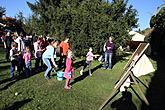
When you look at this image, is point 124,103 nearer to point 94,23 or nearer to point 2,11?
point 94,23

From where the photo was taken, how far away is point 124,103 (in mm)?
11484

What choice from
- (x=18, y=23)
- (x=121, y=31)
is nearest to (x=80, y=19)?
(x=121, y=31)

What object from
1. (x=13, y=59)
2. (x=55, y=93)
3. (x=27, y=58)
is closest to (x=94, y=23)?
(x=27, y=58)

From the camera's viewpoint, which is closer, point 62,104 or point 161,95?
point 62,104

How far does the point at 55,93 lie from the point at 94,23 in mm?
12299

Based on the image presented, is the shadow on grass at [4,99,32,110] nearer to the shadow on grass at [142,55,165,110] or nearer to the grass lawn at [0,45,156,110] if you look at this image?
the grass lawn at [0,45,156,110]

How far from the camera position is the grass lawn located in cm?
1062

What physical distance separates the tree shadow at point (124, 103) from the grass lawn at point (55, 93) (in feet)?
0.37

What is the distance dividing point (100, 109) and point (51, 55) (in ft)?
18.2

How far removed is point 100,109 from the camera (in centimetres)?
1022

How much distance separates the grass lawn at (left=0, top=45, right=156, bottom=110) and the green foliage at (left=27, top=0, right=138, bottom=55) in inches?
291

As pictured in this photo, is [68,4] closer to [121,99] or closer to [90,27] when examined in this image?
[90,27]

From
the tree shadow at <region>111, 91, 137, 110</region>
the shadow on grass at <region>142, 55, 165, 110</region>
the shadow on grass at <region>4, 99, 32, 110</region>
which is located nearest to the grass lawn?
the shadow on grass at <region>4, 99, 32, 110</region>

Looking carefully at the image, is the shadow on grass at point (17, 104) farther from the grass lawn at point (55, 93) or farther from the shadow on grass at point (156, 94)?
the shadow on grass at point (156, 94)
